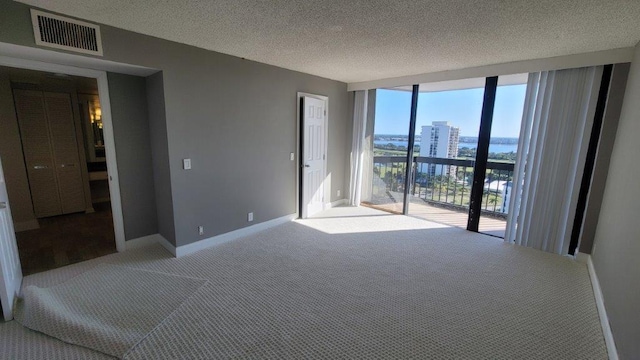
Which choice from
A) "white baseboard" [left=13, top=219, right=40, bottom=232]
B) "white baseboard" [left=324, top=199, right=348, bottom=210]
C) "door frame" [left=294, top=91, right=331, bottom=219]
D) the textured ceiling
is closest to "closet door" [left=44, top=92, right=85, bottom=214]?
"white baseboard" [left=13, top=219, right=40, bottom=232]

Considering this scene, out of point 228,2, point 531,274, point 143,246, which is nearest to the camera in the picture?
point 228,2

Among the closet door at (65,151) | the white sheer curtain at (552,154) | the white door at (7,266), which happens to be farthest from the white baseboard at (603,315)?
the closet door at (65,151)

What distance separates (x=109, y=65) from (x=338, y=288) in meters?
3.11

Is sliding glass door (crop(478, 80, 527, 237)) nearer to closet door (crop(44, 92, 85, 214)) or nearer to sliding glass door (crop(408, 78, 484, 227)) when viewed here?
sliding glass door (crop(408, 78, 484, 227))

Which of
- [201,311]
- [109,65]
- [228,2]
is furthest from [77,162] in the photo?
[228,2]

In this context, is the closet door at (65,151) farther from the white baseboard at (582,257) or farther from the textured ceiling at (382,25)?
the white baseboard at (582,257)

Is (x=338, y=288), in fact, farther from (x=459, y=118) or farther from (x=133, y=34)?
(x=459, y=118)

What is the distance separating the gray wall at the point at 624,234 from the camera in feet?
5.55

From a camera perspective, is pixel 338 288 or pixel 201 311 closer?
pixel 201 311

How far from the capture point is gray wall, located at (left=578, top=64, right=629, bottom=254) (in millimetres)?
2813

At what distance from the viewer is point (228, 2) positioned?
193 cm

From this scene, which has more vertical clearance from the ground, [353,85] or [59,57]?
[353,85]

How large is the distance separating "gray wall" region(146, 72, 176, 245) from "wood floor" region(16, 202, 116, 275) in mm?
742

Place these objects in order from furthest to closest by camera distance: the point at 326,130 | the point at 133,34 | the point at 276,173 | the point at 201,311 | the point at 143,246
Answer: the point at 326,130 → the point at 276,173 → the point at 143,246 → the point at 133,34 → the point at 201,311
